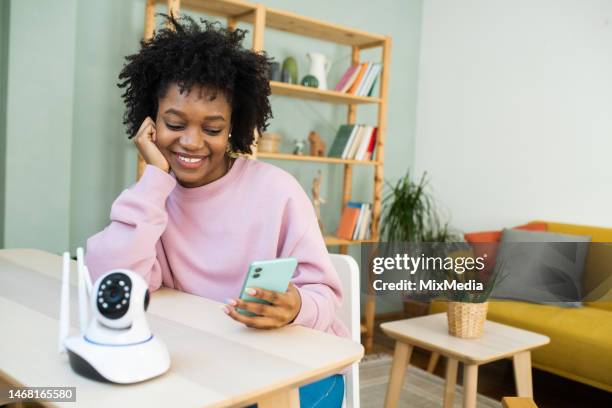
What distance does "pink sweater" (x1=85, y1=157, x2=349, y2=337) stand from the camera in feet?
3.90

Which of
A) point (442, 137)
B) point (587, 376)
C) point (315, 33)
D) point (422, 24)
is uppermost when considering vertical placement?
point (422, 24)

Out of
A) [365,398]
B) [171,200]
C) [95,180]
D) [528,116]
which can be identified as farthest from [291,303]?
[528,116]

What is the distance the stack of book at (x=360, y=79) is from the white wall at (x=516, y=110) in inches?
32.7

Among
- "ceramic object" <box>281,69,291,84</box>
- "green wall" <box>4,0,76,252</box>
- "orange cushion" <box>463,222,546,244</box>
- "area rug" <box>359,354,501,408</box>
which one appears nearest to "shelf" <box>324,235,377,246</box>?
"orange cushion" <box>463,222,546,244</box>

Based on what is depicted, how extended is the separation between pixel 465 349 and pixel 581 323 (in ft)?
3.38

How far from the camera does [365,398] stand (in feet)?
8.64

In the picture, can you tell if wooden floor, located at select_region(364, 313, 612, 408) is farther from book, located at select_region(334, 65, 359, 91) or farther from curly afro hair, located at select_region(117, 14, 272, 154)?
curly afro hair, located at select_region(117, 14, 272, 154)

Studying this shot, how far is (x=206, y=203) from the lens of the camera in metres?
1.33

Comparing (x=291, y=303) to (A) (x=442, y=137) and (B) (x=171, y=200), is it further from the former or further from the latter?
(A) (x=442, y=137)

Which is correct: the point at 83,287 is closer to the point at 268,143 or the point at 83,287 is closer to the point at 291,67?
the point at 268,143

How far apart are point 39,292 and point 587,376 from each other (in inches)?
91.1

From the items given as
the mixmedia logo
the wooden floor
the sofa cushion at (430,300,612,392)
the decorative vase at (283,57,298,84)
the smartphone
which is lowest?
the wooden floor

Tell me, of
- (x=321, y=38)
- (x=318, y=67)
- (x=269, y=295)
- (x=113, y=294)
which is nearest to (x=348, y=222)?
(x=318, y=67)

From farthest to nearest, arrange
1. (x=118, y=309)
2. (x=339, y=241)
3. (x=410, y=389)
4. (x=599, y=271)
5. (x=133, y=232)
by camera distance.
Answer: (x=339, y=241), (x=599, y=271), (x=410, y=389), (x=133, y=232), (x=118, y=309)
